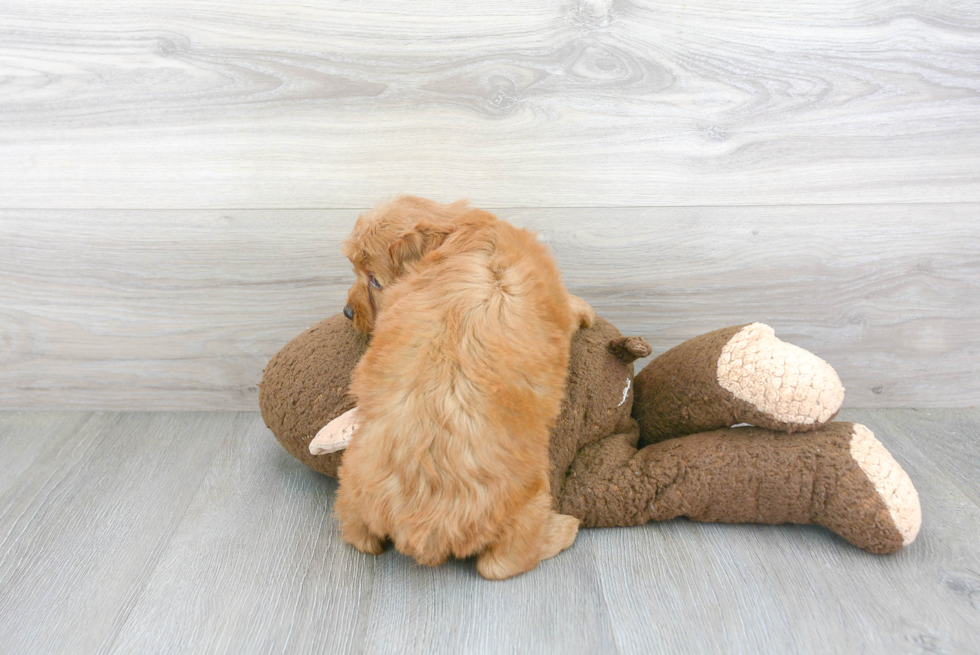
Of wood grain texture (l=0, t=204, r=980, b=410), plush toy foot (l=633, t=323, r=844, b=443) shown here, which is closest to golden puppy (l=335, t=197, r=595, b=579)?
plush toy foot (l=633, t=323, r=844, b=443)

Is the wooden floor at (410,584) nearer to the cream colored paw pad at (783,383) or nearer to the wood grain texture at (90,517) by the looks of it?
the wood grain texture at (90,517)

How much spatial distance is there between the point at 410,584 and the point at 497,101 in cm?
86

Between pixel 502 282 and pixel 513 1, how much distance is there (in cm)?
62

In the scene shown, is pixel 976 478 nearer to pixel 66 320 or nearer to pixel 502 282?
pixel 502 282

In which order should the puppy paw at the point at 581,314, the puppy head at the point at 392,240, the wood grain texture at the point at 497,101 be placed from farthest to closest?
the wood grain texture at the point at 497,101
the puppy paw at the point at 581,314
the puppy head at the point at 392,240

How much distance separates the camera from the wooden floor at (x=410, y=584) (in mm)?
851

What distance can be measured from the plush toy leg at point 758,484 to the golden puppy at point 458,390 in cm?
13

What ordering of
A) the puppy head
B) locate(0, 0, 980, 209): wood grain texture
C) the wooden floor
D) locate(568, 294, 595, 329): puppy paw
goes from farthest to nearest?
locate(0, 0, 980, 209): wood grain texture → locate(568, 294, 595, 329): puppy paw → the puppy head → the wooden floor

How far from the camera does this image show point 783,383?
1015 mm

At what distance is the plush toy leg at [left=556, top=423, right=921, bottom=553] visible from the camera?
96cm

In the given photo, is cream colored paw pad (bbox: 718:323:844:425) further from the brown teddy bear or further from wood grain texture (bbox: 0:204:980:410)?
wood grain texture (bbox: 0:204:980:410)

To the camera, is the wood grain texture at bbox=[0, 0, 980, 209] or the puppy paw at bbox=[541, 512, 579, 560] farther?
the wood grain texture at bbox=[0, 0, 980, 209]

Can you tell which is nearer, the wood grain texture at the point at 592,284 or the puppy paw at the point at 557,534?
the puppy paw at the point at 557,534

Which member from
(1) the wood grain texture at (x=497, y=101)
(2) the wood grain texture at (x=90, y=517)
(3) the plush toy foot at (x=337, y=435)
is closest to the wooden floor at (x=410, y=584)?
(2) the wood grain texture at (x=90, y=517)
